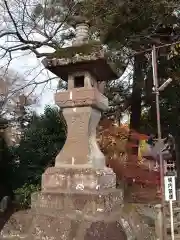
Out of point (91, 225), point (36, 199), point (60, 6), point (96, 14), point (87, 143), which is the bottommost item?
point (91, 225)

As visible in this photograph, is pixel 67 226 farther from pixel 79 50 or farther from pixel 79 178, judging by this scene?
pixel 79 50

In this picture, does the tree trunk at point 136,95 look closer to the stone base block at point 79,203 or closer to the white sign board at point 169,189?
the white sign board at point 169,189

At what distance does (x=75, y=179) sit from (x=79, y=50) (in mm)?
2200

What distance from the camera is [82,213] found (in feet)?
15.9

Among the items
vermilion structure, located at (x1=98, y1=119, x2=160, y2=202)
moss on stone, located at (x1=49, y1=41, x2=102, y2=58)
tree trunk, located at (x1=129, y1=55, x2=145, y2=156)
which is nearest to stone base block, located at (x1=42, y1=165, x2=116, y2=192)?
moss on stone, located at (x1=49, y1=41, x2=102, y2=58)

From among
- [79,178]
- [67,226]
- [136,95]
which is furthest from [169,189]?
[136,95]

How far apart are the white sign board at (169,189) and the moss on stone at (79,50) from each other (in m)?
4.59

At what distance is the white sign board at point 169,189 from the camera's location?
8.36m

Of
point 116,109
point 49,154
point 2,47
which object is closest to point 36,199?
point 49,154

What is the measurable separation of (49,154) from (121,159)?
2.77 m

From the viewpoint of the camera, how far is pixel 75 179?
5.14 m

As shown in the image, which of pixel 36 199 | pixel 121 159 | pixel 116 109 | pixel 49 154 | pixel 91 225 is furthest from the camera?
pixel 116 109

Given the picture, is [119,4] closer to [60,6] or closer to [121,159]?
[60,6]

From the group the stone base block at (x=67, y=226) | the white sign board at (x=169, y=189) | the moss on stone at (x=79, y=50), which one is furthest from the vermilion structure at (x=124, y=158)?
the moss on stone at (x=79, y=50)
